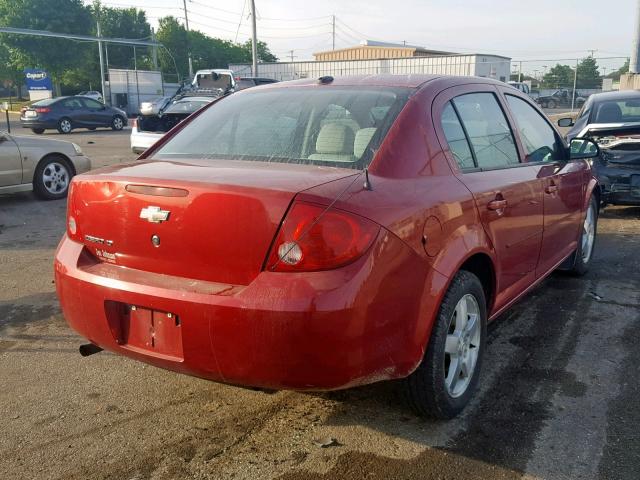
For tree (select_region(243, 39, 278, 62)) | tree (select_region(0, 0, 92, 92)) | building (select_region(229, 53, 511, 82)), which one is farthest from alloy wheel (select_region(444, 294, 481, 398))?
tree (select_region(243, 39, 278, 62))

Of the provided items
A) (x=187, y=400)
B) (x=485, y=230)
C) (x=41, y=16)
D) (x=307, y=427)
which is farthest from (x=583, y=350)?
(x=41, y=16)

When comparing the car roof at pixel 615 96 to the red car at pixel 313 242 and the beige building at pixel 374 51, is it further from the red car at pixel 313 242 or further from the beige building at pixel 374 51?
the beige building at pixel 374 51

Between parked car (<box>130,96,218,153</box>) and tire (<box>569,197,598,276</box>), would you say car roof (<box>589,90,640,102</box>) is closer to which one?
tire (<box>569,197,598,276</box>)

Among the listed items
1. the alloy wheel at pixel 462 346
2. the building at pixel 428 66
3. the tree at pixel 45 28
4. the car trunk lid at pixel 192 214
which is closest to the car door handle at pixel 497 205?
the alloy wheel at pixel 462 346

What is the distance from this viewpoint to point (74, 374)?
143 inches

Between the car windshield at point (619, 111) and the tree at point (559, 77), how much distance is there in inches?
1158

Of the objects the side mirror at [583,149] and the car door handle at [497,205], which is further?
the side mirror at [583,149]

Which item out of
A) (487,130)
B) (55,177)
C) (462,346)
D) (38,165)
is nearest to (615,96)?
(487,130)

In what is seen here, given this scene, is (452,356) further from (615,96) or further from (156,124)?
(156,124)

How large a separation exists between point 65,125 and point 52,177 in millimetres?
16505

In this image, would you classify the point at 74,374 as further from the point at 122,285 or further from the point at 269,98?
the point at 269,98

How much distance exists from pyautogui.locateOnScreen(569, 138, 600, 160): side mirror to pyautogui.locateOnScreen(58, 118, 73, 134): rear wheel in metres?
23.0

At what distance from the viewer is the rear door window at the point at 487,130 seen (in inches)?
137

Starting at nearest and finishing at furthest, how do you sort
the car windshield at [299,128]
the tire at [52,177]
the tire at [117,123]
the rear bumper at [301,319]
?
the rear bumper at [301,319] → the car windshield at [299,128] → the tire at [52,177] → the tire at [117,123]
